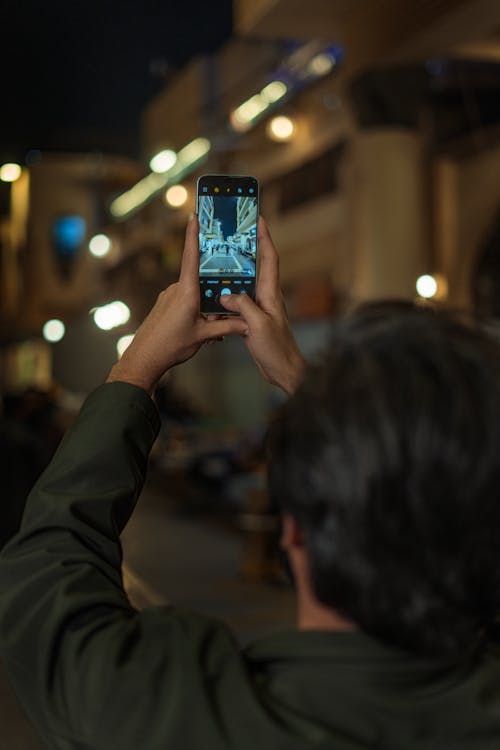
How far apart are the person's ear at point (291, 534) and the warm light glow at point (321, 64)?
14.4 m

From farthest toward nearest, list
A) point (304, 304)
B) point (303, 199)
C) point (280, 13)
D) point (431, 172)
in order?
1. point (303, 199)
2. point (304, 304)
3. point (431, 172)
4. point (280, 13)

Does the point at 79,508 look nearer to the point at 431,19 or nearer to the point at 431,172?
the point at 431,19

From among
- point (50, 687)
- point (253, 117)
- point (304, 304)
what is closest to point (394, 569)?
point (50, 687)

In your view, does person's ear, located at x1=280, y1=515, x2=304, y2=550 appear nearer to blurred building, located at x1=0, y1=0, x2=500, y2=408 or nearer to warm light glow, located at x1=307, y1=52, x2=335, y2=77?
blurred building, located at x1=0, y1=0, x2=500, y2=408

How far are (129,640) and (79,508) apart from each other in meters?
0.18

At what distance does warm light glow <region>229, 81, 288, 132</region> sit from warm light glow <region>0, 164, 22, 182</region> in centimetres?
708

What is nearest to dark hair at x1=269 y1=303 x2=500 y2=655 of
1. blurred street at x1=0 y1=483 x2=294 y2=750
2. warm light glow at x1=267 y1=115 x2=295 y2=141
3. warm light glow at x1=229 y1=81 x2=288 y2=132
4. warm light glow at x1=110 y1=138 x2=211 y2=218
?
blurred street at x1=0 y1=483 x2=294 y2=750

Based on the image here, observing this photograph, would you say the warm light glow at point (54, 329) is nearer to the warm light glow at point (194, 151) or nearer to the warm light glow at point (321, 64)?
the warm light glow at point (321, 64)

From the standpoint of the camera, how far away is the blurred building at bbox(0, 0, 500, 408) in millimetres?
10477

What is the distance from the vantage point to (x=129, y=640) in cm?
114

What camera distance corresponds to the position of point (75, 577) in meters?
1.20

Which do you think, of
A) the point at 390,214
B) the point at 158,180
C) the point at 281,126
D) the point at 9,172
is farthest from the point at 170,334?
the point at 158,180

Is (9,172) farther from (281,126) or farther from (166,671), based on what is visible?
(281,126)

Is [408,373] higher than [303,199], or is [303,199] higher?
[303,199]
